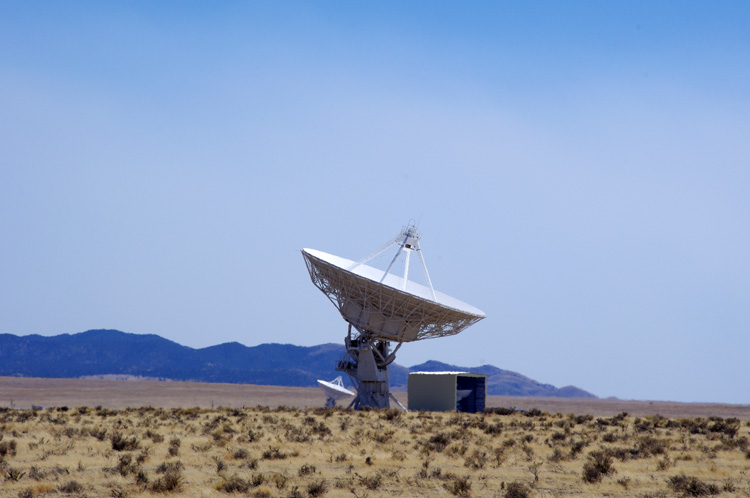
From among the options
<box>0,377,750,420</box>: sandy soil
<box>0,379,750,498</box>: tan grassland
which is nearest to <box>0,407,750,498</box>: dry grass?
<box>0,379,750,498</box>: tan grassland

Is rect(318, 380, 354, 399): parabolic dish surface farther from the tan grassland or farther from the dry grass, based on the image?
the tan grassland

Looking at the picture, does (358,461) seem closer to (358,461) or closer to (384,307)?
(358,461)

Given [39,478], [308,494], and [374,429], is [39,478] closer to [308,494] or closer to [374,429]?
[308,494]

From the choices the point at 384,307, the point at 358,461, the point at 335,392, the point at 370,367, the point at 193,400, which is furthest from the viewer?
the point at 193,400

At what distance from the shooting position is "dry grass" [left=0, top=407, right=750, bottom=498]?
18781 mm

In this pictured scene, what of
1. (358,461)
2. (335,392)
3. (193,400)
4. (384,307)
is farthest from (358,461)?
(193,400)

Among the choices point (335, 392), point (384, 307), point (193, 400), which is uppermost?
point (384, 307)

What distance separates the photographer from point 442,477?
20.8 meters

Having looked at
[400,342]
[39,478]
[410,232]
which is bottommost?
[39,478]

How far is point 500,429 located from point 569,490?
16314mm

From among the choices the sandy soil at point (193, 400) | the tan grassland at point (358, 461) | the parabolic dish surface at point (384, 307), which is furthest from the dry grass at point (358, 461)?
the sandy soil at point (193, 400)

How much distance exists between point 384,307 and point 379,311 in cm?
55

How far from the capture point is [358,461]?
2397 cm

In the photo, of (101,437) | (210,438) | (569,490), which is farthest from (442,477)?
(101,437)
